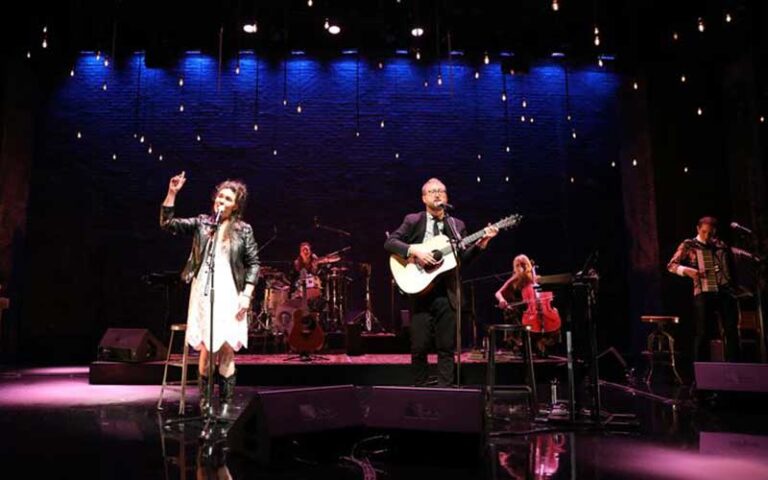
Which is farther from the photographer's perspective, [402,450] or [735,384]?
[735,384]

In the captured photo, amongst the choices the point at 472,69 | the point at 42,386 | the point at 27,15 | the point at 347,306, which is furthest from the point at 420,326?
the point at 27,15

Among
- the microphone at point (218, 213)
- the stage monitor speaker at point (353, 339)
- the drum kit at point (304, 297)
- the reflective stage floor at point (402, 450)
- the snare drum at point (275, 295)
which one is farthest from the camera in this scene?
the snare drum at point (275, 295)

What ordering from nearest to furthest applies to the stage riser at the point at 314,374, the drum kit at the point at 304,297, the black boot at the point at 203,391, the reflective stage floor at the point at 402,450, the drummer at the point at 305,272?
the reflective stage floor at the point at 402,450 < the black boot at the point at 203,391 < the stage riser at the point at 314,374 < the drum kit at the point at 304,297 < the drummer at the point at 305,272

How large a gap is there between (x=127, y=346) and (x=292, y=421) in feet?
15.3

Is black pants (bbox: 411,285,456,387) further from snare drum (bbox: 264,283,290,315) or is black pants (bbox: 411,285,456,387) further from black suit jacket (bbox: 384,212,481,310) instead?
snare drum (bbox: 264,283,290,315)

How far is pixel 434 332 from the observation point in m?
4.81

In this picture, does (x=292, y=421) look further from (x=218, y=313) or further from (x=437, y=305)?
(x=437, y=305)

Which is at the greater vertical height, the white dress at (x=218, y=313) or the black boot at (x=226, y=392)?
the white dress at (x=218, y=313)

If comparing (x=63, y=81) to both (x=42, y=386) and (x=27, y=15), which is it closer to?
(x=27, y=15)

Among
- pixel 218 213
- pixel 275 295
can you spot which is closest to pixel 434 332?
pixel 218 213

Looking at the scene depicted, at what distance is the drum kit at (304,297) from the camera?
8.96 m

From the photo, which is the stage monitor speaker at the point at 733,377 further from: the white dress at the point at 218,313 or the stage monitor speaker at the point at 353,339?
the stage monitor speaker at the point at 353,339

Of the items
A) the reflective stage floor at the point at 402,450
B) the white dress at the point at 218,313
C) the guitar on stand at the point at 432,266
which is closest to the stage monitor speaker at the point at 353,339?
the guitar on stand at the point at 432,266

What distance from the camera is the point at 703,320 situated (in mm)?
6695
